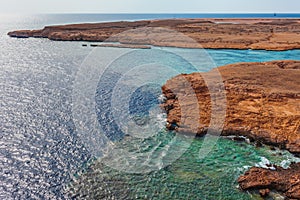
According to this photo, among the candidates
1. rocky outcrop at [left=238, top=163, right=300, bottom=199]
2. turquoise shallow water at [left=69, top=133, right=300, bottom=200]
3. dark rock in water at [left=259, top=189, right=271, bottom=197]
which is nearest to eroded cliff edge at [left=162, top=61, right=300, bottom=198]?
rocky outcrop at [left=238, top=163, right=300, bottom=199]

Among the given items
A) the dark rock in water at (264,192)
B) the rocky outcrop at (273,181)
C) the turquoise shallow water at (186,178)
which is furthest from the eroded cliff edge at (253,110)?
the turquoise shallow water at (186,178)

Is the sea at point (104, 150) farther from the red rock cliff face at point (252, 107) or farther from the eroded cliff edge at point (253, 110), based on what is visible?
the red rock cliff face at point (252, 107)

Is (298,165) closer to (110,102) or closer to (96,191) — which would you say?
(96,191)

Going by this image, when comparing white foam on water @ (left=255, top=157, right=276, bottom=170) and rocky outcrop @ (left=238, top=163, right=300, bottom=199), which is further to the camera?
white foam on water @ (left=255, top=157, right=276, bottom=170)

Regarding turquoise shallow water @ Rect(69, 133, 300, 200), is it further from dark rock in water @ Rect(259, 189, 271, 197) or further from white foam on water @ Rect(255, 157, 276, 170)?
dark rock in water @ Rect(259, 189, 271, 197)

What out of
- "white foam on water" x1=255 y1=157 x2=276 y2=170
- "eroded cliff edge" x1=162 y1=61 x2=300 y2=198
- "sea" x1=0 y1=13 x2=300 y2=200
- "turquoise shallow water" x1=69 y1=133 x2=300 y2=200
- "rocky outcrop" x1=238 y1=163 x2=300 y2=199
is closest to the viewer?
"rocky outcrop" x1=238 y1=163 x2=300 y2=199

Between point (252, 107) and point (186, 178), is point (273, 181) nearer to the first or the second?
point (186, 178)

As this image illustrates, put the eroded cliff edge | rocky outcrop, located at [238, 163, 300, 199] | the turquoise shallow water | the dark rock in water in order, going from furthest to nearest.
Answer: the eroded cliff edge → the turquoise shallow water → rocky outcrop, located at [238, 163, 300, 199] → the dark rock in water
